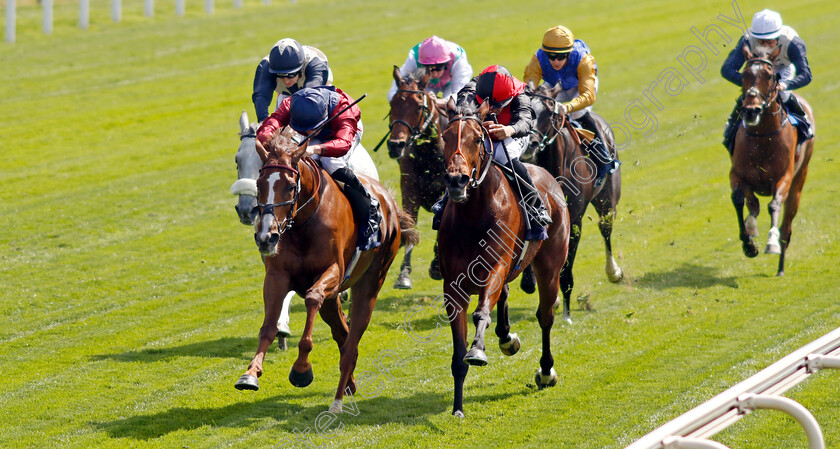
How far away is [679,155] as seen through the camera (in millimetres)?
16562

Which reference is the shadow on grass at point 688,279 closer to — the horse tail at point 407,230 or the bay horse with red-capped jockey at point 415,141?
the bay horse with red-capped jockey at point 415,141

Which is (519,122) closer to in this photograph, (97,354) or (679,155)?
(97,354)

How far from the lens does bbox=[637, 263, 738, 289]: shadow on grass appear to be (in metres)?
10.2

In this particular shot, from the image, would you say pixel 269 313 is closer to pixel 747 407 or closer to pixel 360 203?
pixel 360 203

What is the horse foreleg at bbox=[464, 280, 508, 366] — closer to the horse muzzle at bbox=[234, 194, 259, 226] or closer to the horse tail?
the horse tail

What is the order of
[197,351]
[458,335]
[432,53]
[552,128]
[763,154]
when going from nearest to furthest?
[458,335] → [197,351] → [552,128] → [432,53] → [763,154]

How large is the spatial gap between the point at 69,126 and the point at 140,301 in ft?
25.7

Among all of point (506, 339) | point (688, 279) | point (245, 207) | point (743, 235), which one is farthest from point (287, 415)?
point (743, 235)

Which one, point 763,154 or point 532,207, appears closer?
point 532,207

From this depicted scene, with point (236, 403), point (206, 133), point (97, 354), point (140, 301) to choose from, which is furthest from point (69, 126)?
point (236, 403)

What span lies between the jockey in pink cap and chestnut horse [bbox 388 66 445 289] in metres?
0.51

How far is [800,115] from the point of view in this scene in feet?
35.5

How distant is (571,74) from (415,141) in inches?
67.9

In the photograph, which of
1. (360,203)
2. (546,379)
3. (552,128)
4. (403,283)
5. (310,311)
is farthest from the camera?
(403,283)
